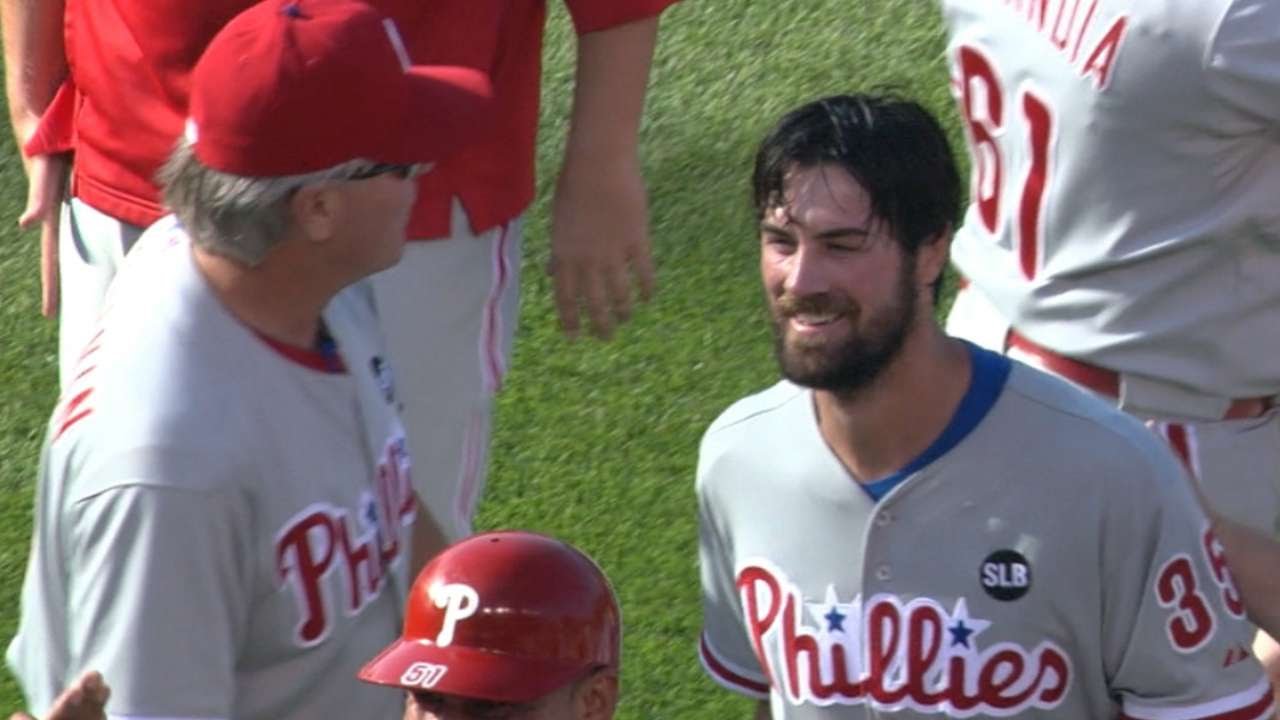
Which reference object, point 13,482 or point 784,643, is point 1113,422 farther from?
point 13,482

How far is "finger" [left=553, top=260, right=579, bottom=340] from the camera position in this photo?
12.0ft

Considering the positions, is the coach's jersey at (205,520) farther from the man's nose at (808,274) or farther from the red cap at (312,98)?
the man's nose at (808,274)

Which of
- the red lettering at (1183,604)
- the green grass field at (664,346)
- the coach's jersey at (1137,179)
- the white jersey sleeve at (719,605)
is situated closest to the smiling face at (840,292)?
the white jersey sleeve at (719,605)

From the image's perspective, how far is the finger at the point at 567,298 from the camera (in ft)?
12.0

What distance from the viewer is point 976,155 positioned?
12.8 feet

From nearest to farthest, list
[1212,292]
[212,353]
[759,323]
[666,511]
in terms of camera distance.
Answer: [212,353], [1212,292], [666,511], [759,323]

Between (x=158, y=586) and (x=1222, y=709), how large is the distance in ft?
3.81

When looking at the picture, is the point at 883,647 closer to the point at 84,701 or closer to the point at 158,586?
the point at 158,586

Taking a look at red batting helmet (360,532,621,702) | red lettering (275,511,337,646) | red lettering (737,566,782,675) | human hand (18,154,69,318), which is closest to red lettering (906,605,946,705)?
red lettering (737,566,782,675)

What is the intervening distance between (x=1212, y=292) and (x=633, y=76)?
2.61ft

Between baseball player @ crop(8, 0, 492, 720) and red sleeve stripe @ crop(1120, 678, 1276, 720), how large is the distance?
0.83m

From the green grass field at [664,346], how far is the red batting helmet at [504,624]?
1.93 m

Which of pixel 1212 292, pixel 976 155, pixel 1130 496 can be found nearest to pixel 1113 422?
pixel 1130 496

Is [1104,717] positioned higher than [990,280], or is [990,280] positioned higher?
[990,280]
